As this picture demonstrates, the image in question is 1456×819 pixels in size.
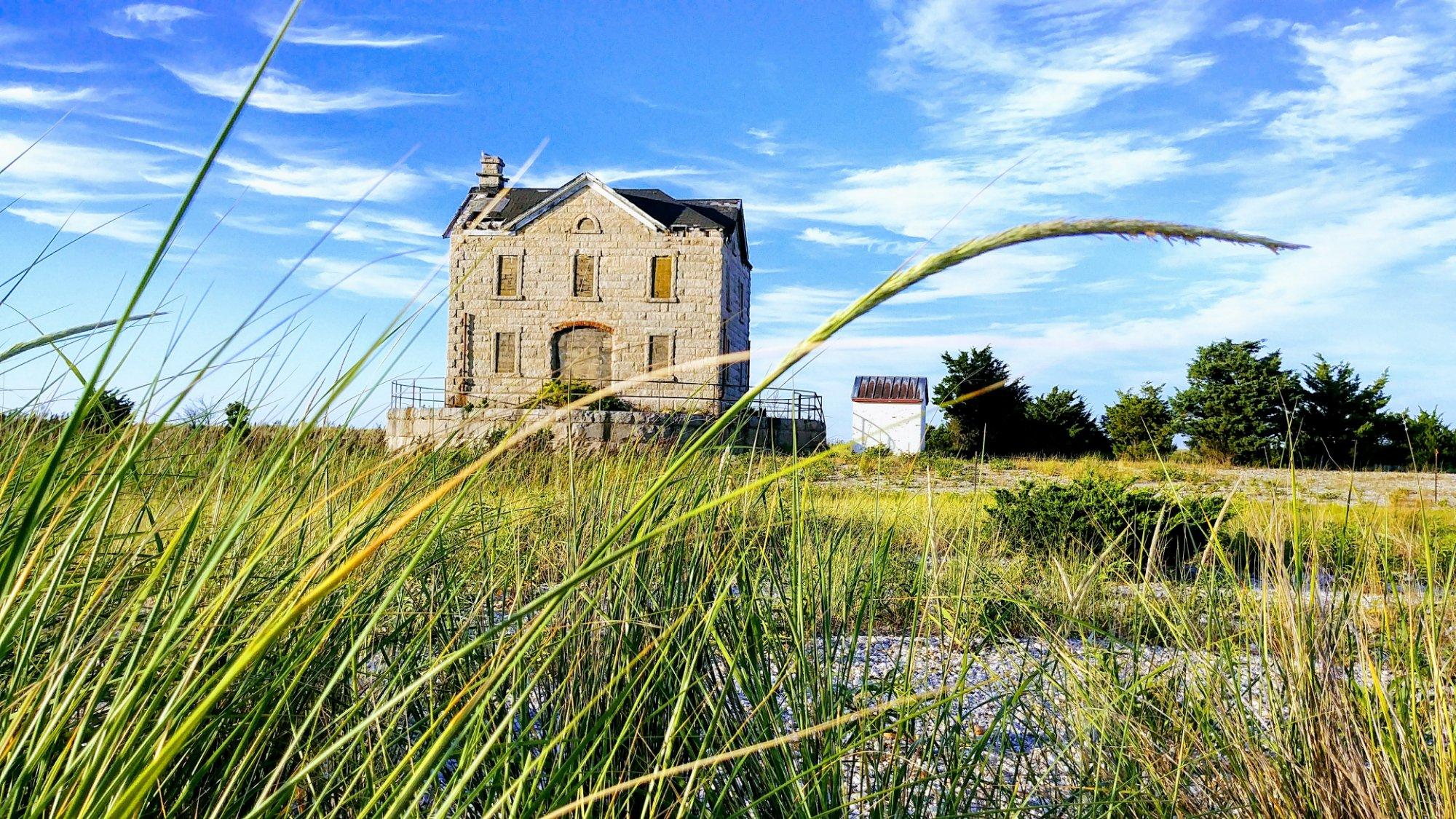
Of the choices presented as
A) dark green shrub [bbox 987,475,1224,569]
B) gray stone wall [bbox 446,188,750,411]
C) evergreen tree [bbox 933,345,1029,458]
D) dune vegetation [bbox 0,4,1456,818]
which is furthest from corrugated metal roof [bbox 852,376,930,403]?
dune vegetation [bbox 0,4,1456,818]

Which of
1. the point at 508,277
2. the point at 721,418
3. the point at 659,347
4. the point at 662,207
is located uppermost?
the point at 662,207

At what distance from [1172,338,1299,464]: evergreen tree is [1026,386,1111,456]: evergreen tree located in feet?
9.61

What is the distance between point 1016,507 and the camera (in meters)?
7.12

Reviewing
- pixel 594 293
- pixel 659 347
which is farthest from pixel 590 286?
pixel 659 347

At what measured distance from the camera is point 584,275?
2270 centimetres

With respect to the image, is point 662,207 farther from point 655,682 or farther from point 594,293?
point 655,682

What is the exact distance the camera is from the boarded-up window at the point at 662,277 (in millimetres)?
22469

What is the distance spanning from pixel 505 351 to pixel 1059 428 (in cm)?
1405

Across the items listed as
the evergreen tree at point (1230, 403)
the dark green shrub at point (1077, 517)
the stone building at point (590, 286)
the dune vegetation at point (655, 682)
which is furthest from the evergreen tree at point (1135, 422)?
the dune vegetation at point (655, 682)

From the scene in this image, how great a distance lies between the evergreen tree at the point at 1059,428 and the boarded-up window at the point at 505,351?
12984 mm

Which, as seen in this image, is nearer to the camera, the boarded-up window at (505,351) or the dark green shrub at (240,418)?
the dark green shrub at (240,418)

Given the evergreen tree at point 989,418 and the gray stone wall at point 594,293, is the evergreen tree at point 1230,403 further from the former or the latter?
the gray stone wall at point 594,293

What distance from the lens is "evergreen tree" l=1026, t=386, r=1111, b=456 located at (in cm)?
2311

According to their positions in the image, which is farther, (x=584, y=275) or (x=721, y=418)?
(x=584, y=275)
